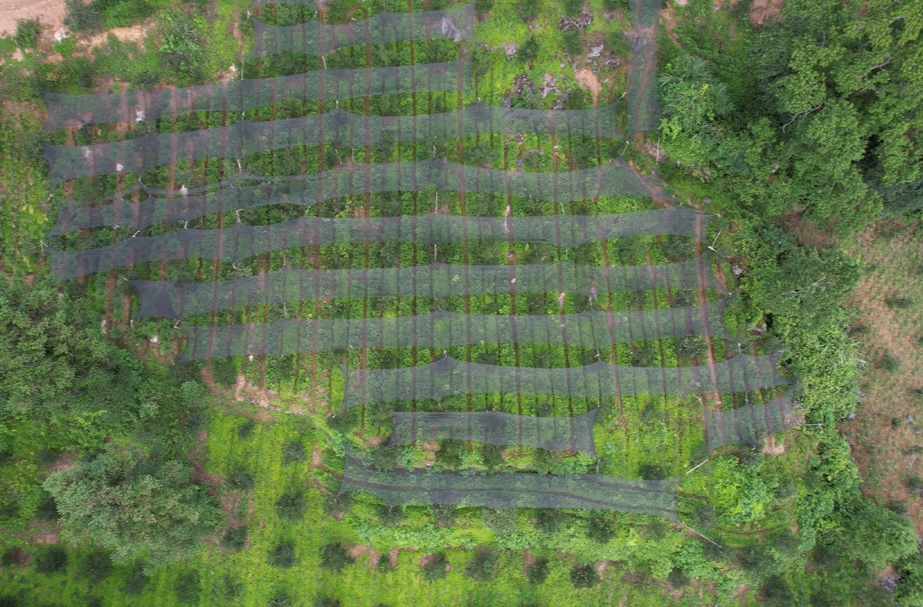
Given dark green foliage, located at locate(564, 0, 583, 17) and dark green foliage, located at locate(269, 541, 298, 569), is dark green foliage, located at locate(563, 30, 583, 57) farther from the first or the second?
dark green foliage, located at locate(269, 541, 298, 569)

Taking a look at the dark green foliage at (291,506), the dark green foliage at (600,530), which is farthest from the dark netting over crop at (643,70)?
the dark green foliage at (291,506)

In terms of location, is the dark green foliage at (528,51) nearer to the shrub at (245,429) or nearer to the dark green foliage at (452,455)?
the dark green foliage at (452,455)

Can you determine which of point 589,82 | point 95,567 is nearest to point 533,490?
point 589,82

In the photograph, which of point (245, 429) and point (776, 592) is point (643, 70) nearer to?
point (245, 429)

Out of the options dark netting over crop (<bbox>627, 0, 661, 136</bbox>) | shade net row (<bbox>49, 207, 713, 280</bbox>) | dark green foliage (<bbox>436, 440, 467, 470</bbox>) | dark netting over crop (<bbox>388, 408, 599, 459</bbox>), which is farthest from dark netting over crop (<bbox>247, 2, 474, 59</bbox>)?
dark green foliage (<bbox>436, 440, 467, 470</bbox>)

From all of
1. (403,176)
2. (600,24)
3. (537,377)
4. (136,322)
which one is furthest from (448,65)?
(136,322)

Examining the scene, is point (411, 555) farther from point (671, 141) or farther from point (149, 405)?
point (671, 141)

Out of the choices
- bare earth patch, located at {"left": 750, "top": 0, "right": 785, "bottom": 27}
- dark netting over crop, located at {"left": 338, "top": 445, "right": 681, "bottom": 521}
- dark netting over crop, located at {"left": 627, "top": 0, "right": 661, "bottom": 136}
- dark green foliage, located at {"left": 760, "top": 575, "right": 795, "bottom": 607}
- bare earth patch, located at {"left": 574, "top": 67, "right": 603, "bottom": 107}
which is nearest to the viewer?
dark netting over crop, located at {"left": 338, "top": 445, "right": 681, "bottom": 521}
